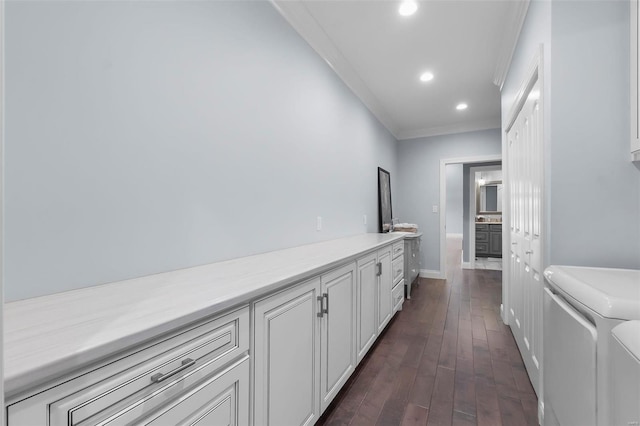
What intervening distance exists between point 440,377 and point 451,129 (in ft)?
13.7

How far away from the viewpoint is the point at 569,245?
140cm

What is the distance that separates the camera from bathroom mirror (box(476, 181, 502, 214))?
862 cm

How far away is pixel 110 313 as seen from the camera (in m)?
0.74

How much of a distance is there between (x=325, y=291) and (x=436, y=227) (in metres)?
4.14

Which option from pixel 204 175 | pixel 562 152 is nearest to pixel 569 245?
pixel 562 152

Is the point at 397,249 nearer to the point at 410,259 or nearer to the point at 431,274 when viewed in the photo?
the point at 410,259

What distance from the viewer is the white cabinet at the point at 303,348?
1066 mm

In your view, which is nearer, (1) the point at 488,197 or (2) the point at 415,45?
(2) the point at 415,45

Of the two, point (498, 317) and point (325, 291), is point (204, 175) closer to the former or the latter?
point (325, 291)

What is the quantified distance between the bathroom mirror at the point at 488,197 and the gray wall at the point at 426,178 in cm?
439

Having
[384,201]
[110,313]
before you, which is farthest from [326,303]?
[384,201]

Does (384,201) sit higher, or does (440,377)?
(384,201)

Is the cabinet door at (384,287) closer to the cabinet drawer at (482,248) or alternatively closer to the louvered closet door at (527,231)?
the louvered closet door at (527,231)

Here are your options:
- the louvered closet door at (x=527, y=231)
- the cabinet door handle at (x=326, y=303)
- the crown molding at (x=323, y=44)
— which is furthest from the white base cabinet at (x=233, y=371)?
the crown molding at (x=323, y=44)
